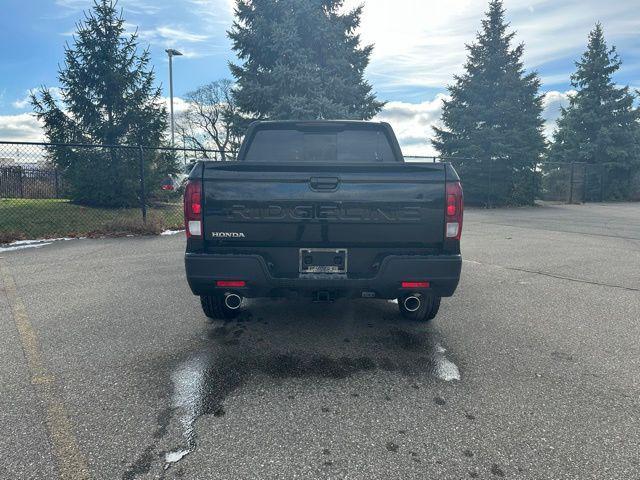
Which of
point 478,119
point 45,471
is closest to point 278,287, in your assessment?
point 45,471

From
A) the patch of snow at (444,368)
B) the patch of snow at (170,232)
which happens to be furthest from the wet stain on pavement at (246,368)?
the patch of snow at (170,232)

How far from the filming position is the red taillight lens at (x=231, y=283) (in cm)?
317

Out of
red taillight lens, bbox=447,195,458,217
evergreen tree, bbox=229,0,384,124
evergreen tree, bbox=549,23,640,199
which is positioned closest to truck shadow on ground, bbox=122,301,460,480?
red taillight lens, bbox=447,195,458,217

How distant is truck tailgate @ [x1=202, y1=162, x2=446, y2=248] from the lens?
10.2 ft

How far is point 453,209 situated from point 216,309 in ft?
7.80

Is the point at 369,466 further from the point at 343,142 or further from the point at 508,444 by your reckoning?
the point at 343,142

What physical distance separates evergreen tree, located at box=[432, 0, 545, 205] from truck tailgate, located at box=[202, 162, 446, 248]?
59.9 ft

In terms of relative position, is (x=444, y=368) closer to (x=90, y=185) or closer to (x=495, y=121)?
(x=90, y=185)

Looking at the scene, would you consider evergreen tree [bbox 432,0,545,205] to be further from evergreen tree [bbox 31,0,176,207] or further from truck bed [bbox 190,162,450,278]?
truck bed [bbox 190,162,450,278]

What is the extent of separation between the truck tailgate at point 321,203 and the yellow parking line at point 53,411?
1.46 meters

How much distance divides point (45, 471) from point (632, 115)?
1336 inches

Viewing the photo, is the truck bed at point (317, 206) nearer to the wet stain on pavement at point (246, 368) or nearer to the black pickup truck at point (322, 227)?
the black pickup truck at point (322, 227)

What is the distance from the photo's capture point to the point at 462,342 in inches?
143

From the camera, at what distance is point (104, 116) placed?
14.0m
